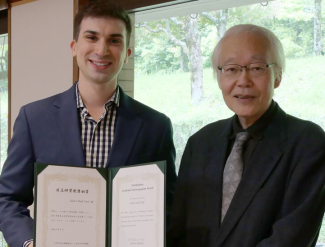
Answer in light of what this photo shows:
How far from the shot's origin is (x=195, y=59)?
2.77 m

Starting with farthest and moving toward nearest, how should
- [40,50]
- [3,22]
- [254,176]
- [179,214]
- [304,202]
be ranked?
[3,22] < [40,50] < [179,214] < [254,176] < [304,202]

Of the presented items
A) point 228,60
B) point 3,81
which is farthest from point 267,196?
point 3,81

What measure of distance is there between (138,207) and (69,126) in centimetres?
57

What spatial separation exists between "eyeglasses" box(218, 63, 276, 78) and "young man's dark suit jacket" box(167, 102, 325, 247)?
190 millimetres

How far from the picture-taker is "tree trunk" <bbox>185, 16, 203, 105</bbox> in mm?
2754

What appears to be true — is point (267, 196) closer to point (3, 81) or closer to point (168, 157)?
point (168, 157)

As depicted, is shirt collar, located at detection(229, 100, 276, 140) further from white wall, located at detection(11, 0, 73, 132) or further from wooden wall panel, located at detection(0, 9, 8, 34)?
wooden wall panel, located at detection(0, 9, 8, 34)

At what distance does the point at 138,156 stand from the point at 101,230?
44 centimetres

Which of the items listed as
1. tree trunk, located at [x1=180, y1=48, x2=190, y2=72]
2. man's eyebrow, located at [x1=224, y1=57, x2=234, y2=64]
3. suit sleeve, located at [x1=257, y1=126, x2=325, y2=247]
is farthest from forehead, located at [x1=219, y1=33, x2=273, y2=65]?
tree trunk, located at [x1=180, y1=48, x2=190, y2=72]

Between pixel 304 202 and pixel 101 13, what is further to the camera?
pixel 101 13


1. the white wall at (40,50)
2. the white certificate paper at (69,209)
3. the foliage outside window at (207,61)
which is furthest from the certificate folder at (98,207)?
the white wall at (40,50)

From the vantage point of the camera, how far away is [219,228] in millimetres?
1671

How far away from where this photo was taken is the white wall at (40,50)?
10.5 ft

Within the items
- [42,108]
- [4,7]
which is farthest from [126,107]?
[4,7]
